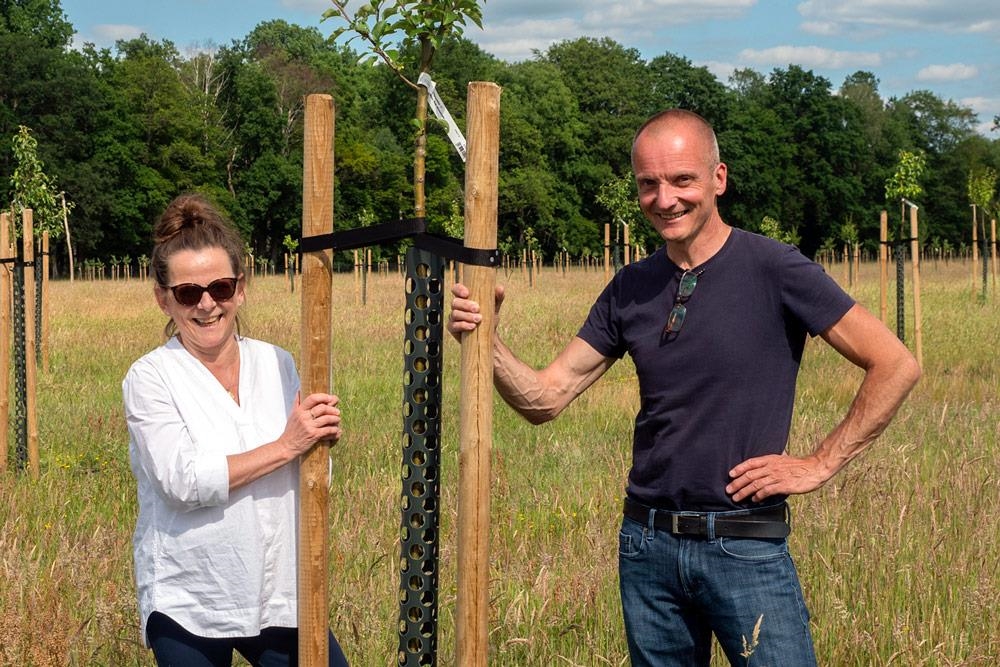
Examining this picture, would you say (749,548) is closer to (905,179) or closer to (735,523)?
(735,523)

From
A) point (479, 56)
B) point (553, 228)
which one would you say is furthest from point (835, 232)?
point (479, 56)

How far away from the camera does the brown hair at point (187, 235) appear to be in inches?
110

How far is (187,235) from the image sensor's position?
2.81 metres

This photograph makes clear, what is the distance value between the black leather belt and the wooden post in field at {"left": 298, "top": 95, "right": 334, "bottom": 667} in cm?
98

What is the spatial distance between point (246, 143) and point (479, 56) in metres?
18.2

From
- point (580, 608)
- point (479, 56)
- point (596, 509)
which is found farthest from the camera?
point (479, 56)

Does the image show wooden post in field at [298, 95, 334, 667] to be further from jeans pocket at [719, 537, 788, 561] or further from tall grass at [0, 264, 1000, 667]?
tall grass at [0, 264, 1000, 667]

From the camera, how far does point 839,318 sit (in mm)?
2879

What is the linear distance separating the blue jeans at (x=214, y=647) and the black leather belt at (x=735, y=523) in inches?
39.6

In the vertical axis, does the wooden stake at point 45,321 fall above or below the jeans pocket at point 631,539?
above

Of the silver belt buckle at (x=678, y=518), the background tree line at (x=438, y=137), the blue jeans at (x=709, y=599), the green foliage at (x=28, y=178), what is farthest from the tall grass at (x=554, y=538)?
the background tree line at (x=438, y=137)

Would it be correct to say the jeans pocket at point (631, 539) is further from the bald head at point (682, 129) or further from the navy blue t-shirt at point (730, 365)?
the bald head at point (682, 129)

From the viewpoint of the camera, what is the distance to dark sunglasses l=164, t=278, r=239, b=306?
2764 millimetres

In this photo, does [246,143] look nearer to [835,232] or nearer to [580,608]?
[835,232]
